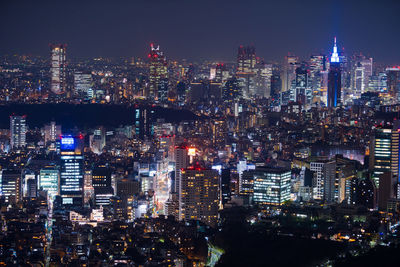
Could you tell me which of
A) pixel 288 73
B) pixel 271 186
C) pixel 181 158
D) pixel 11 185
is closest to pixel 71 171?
pixel 11 185

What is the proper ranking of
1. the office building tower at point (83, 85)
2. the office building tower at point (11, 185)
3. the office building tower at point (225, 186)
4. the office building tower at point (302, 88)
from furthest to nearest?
1. the office building tower at point (302, 88)
2. the office building tower at point (83, 85)
3. the office building tower at point (11, 185)
4. the office building tower at point (225, 186)

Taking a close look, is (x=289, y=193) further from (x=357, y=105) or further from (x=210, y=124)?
(x=357, y=105)

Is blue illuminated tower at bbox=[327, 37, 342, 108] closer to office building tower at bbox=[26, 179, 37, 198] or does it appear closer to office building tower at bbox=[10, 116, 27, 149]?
office building tower at bbox=[10, 116, 27, 149]

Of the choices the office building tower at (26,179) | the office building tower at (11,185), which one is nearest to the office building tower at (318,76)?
the office building tower at (26,179)

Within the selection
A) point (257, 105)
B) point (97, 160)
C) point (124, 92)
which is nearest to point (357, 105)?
point (257, 105)

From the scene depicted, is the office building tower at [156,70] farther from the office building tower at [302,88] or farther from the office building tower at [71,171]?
the office building tower at [71,171]
